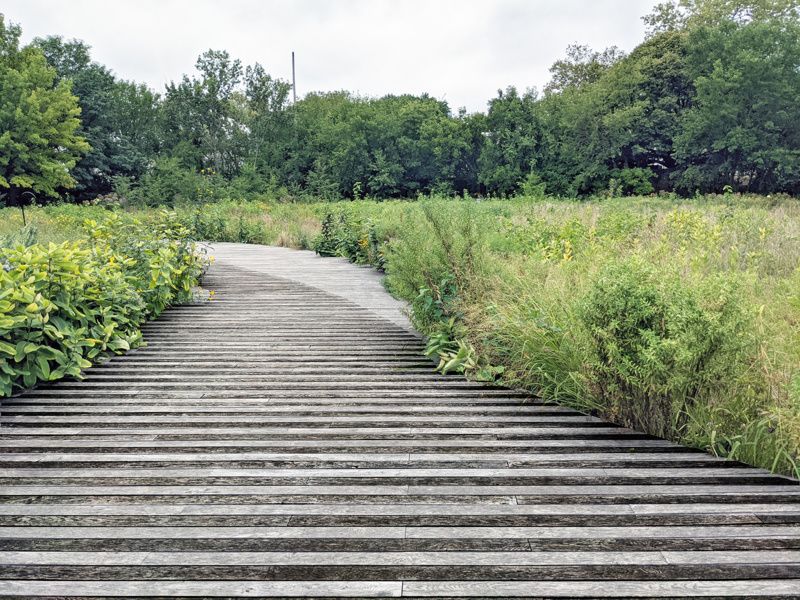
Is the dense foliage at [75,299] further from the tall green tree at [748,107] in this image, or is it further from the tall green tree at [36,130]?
the tall green tree at [748,107]

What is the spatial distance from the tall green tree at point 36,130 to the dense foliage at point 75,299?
27.1 metres

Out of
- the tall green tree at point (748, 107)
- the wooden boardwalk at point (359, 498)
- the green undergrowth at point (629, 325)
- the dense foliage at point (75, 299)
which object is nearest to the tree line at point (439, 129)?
the tall green tree at point (748, 107)

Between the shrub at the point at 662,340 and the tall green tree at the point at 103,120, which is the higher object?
the tall green tree at the point at 103,120

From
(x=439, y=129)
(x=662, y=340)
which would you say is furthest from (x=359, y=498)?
(x=439, y=129)

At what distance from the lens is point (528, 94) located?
1315 inches

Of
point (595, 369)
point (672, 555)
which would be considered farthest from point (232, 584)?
point (595, 369)

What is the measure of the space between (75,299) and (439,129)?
28810mm

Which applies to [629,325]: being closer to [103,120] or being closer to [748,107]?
[748,107]

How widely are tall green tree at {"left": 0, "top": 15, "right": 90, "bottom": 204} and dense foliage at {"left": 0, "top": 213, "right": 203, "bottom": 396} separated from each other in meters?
27.1

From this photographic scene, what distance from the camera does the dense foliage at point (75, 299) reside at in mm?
4184

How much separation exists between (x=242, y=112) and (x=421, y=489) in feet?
112

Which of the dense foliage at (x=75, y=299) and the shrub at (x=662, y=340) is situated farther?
the dense foliage at (x=75, y=299)

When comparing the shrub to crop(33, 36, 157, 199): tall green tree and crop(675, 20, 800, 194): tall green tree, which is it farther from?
crop(33, 36, 157, 199): tall green tree

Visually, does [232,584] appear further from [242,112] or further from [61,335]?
[242,112]
